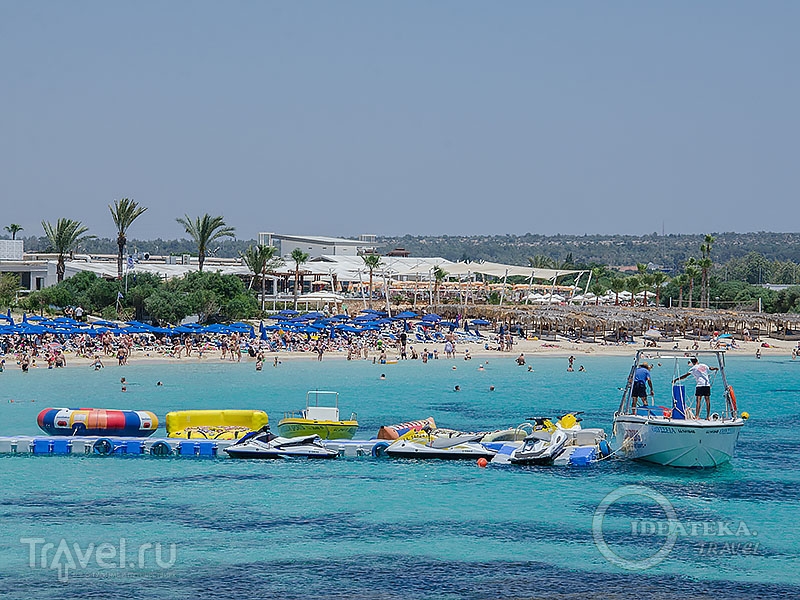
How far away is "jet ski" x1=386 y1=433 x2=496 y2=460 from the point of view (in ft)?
90.8

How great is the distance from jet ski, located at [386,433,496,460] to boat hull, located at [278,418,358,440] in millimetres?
2308

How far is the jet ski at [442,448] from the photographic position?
27669mm

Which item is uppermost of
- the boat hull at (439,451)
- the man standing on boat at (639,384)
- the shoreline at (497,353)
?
the man standing on boat at (639,384)

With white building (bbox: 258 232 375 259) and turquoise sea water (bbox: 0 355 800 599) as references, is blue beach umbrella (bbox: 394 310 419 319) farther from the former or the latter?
white building (bbox: 258 232 375 259)

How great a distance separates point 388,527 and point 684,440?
26.7 ft

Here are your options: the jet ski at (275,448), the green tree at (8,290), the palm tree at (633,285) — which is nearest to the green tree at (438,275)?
the palm tree at (633,285)

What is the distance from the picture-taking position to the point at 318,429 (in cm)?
3056

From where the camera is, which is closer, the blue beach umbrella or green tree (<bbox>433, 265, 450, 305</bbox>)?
the blue beach umbrella

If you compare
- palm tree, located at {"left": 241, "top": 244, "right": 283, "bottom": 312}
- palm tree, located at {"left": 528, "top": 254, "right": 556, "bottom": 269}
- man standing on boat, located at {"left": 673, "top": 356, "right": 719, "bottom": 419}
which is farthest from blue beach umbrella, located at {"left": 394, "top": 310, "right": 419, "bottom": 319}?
palm tree, located at {"left": 528, "top": 254, "right": 556, "bottom": 269}

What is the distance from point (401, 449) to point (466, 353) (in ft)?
121

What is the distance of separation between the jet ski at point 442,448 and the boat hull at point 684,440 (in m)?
4.05

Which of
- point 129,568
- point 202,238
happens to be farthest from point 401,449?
point 202,238

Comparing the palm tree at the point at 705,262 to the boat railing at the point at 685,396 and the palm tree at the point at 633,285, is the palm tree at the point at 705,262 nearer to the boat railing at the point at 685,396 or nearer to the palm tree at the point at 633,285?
the palm tree at the point at 633,285

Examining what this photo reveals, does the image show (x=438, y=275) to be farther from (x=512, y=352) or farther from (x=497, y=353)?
(x=497, y=353)
